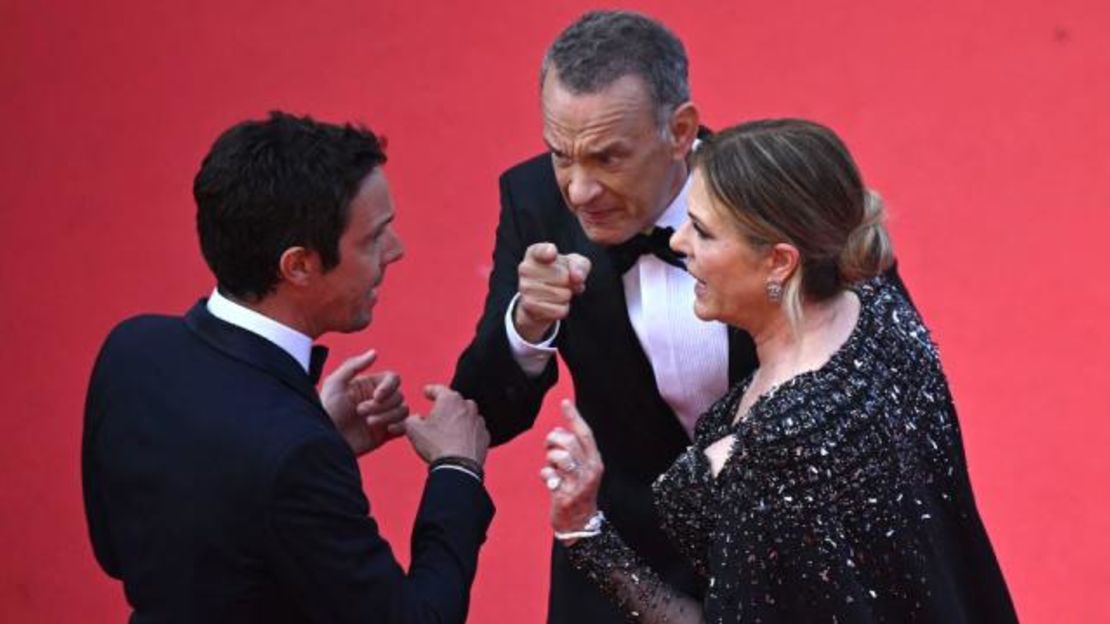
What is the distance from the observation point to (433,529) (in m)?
2.54

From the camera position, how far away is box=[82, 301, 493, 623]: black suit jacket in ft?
7.70

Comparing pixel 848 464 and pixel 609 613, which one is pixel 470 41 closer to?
pixel 609 613

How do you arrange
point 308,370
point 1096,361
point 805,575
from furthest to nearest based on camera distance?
point 1096,361
point 308,370
point 805,575

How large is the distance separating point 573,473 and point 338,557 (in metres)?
0.30

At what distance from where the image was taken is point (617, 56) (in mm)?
2713

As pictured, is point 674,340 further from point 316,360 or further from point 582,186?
point 316,360

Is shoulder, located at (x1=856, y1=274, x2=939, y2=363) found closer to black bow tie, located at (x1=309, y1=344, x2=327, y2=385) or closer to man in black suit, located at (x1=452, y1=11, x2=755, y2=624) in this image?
man in black suit, located at (x1=452, y1=11, x2=755, y2=624)

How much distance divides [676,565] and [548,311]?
1.30 feet

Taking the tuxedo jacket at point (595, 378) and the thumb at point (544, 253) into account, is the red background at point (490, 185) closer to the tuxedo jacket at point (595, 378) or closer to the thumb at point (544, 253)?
the tuxedo jacket at point (595, 378)

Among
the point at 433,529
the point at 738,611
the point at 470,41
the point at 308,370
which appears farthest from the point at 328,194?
the point at 470,41

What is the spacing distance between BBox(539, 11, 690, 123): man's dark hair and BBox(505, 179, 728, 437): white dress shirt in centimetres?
13

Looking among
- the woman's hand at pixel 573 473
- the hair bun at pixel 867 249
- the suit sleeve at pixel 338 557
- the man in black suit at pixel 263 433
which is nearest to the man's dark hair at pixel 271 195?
the man in black suit at pixel 263 433

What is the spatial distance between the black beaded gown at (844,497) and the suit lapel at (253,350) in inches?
16.5

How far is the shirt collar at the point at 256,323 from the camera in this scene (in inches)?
97.4
